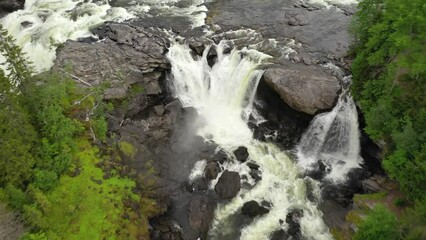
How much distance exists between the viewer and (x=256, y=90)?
108 ft

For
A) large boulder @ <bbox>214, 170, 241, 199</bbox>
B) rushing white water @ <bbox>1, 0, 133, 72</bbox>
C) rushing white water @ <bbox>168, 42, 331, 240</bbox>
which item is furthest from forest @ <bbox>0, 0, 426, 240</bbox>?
rushing white water @ <bbox>1, 0, 133, 72</bbox>

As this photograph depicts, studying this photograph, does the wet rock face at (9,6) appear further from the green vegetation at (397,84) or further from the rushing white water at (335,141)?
the green vegetation at (397,84)

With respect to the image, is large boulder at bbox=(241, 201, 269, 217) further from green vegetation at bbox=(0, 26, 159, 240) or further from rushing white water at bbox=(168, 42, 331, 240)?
green vegetation at bbox=(0, 26, 159, 240)

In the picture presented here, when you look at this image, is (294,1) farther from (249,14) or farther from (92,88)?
(92,88)

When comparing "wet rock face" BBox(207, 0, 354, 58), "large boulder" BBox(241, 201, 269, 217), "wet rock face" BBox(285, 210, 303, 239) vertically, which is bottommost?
"wet rock face" BBox(285, 210, 303, 239)

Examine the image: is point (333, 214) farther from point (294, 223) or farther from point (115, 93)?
point (115, 93)

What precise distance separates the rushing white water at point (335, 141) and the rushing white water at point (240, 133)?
7.14 ft

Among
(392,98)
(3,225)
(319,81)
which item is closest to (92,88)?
(3,225)

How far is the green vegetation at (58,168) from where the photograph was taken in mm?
20047

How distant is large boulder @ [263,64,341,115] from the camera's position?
29.5m

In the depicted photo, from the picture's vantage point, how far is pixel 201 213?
25641 mm

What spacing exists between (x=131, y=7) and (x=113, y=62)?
12.9 metres

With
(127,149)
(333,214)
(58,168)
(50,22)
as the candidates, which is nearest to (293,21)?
(333,214)

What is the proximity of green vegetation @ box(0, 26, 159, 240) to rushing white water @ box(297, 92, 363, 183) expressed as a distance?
47.4 feet
